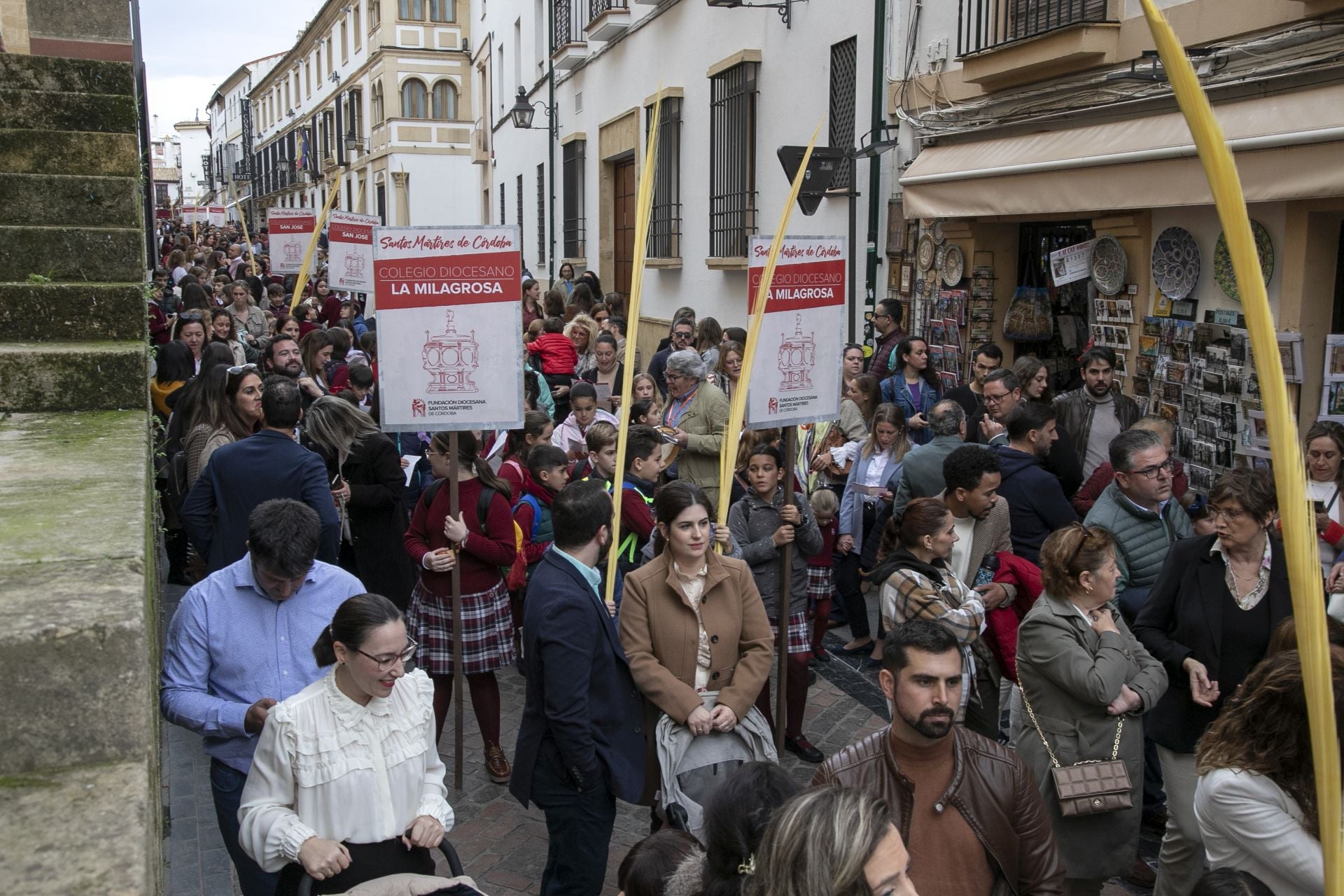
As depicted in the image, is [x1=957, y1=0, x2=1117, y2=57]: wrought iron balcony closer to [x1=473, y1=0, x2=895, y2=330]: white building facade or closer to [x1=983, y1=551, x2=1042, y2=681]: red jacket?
[x1=473, y1=0, x2=895, y2=330]: white building facade

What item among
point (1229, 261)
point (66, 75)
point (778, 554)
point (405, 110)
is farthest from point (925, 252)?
point (405, 110)

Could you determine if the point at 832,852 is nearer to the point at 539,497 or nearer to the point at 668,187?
the point at 539,497

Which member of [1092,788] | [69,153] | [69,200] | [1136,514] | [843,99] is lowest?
[1092,788]

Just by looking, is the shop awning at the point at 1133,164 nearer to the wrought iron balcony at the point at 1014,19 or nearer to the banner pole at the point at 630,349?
the wrought iron balcony at the point at 1014,19

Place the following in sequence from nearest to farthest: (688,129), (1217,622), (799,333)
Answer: (1217,622) < (799,333) < (688,129)

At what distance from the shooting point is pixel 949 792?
10.5 ft

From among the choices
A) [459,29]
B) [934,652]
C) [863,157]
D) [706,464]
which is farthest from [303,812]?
[459,29]

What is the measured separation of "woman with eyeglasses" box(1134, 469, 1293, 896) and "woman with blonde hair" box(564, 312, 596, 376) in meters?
8.00

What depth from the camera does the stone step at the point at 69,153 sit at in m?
6.66

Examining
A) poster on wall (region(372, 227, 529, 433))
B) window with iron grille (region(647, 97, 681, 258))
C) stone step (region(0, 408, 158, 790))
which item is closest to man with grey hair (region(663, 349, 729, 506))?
poster on wall (region(372, 227, 529, 433))

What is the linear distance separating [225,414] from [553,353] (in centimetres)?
492

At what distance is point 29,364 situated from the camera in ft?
16.0

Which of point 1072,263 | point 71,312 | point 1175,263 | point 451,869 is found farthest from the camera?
point 1072,263

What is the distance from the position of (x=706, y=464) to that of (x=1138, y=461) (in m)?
3.17
